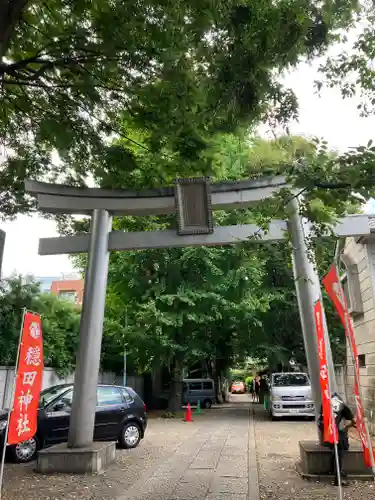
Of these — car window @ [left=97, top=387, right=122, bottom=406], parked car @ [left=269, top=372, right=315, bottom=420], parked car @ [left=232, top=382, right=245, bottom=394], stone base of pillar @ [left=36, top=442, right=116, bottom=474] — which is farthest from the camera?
parked car @ [left=232, top=382, right=245, bottom=394]

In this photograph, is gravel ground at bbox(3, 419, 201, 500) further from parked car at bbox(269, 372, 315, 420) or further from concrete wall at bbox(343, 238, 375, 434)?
parked car at bbox(269, 372, 315, 420)

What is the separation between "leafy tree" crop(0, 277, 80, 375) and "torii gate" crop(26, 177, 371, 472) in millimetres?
2831

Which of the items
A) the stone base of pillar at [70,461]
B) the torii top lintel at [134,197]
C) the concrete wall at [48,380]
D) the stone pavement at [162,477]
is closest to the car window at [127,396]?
the stone pavement at [162,477]

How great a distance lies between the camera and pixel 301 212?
5.58 meters

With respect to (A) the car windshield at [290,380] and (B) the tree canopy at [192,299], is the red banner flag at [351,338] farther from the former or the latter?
(A) the car windshield at [290,380]

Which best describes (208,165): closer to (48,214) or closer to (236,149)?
(48,214)

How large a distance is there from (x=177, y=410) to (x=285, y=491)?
14.5 metres

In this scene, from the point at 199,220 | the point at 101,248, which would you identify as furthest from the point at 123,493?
the point at 199,220

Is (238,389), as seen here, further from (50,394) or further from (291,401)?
(50,394)

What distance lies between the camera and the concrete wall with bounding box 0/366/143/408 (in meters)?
12.1

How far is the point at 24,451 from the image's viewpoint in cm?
888

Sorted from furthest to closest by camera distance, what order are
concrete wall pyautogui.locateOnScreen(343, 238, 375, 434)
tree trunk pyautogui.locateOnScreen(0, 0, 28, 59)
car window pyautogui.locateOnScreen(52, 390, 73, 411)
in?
1. concrete wall pyautogui.locateOnScreen(343, 238, 375, 434)
2. car window pyautogui.locateOnScreen(52, 390, 73, 411)
3. tree trunk pyautogui.locateOnScreen(0, 0, 28, 59)

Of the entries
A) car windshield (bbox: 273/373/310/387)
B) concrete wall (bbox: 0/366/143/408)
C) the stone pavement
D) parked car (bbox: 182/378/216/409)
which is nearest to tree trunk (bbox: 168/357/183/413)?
concrete wall (bbox: 0/366/143/408)

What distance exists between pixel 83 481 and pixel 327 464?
4.13m
